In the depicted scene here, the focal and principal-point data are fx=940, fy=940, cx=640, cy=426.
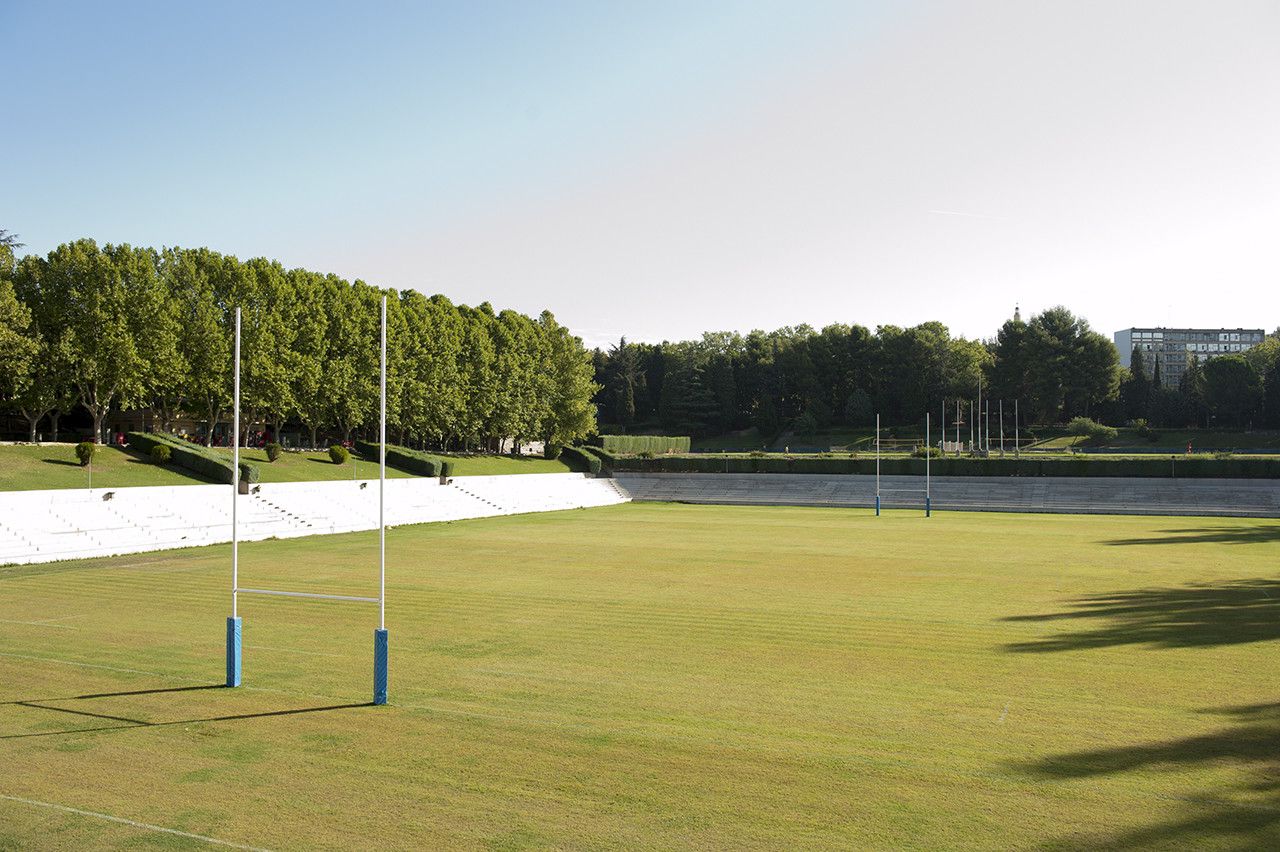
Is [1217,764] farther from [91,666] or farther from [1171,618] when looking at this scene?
[91,666]

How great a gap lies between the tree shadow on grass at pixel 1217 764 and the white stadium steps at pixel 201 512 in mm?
29628

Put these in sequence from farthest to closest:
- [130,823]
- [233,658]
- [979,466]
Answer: [979,466], [233,658], [130,823]

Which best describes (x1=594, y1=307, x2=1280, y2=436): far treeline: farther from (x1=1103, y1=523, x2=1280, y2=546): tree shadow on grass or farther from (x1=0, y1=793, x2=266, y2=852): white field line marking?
(x1=0, y1=793, x2=266, y2=852): white field line marking

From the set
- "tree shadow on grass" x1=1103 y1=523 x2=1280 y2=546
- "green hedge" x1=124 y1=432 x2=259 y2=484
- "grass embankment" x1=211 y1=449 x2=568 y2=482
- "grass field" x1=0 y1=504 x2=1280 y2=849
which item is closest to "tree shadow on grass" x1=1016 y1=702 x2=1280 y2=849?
"grass field" x1=0 y1=504 x2=1280 y2=849

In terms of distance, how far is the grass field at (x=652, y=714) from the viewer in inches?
324

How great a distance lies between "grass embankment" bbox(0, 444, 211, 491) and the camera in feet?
121

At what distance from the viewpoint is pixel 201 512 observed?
120 feet

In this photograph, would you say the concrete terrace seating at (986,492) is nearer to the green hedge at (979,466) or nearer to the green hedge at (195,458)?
the green hedge at (979,466)

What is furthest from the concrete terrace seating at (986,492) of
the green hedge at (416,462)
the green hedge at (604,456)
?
the green hedge at (416,462)

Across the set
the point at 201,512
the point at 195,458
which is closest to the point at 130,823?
the point at 201,512

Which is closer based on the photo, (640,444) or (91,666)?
(91,666)

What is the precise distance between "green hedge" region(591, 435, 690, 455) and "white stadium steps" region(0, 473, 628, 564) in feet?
105

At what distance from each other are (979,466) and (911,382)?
5262 cm

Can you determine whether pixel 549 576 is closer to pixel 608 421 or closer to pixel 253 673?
pixel 253 673
